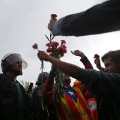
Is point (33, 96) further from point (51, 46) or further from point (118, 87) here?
point (118, 87)

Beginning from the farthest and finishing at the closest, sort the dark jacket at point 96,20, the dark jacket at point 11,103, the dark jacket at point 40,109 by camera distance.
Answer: the dark jacket at point 11,103, the dark jacket at point 40,109, the dark jacket at point 96,20

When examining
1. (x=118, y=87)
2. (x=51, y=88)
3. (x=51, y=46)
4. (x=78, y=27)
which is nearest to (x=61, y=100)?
(x=51, y=88)

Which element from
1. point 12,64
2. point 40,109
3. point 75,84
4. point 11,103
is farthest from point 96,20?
point 12,64

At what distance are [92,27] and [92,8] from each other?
118 mm

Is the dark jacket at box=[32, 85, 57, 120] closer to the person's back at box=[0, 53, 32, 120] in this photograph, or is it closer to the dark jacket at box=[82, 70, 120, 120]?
the person's back at box=[0, 53, 32, 120]

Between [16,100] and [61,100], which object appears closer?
[61,100]

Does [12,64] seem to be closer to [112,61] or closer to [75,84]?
[75,84]

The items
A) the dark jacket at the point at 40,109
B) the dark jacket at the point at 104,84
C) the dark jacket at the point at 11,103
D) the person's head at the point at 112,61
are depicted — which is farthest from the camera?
the dark jacket at the point at 11,103

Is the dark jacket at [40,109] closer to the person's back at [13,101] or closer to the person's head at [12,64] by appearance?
the person's back at [13,101]

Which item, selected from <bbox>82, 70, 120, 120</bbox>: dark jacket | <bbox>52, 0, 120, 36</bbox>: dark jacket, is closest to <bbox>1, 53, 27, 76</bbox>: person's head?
<bbox>82, 70, 120, 120</bbox>: dark jacket

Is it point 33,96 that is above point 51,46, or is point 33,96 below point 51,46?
below

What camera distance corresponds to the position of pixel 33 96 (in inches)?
235

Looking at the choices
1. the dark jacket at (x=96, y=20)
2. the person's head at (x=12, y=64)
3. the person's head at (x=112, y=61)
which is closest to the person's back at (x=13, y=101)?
the person's head at (x=12, y=64)

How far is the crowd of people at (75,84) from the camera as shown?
67.1 inches
